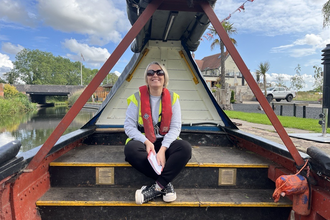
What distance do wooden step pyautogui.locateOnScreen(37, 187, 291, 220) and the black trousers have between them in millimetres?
190

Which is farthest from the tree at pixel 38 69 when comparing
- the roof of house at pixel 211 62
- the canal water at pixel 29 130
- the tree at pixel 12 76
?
the canal water at pixel 29 130

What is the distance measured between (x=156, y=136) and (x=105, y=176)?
583 millimetres

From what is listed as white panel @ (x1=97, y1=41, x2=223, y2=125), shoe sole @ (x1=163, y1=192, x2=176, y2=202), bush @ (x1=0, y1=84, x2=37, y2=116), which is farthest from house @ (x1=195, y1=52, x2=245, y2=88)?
shoe sole @ (x1=163, y1=192, x2=176, y2=202)

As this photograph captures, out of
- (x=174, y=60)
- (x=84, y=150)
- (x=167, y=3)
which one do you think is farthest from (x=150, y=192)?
(x=174, y=60)

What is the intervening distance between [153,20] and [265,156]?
1997 mm

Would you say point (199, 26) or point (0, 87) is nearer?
point (199, 26)

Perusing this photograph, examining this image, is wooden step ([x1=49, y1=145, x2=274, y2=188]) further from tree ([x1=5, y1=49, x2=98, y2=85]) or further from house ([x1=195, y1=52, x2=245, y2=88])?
tree ([x1=5, y1=49, x2=98, y2=85])

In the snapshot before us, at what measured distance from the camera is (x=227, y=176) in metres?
1.91

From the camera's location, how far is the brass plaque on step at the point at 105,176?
6.11ft

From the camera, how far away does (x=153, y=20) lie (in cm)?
252

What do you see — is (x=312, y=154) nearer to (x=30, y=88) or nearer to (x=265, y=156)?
(x=265, y=156)

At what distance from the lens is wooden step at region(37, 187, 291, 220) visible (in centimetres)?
158

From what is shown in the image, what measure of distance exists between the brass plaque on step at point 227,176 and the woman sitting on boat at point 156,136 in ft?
1.32

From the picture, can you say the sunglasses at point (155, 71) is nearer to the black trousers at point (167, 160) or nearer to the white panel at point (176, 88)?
the black trousers at point (167, 160)
